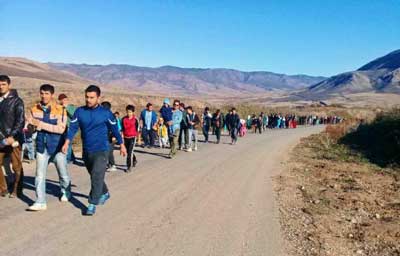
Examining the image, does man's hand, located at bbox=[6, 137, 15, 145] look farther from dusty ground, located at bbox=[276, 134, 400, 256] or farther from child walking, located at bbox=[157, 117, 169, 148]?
child walking, located at bbox=[157, 117, 169, 148]

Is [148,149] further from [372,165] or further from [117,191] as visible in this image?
[117,191]

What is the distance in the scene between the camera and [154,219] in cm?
782

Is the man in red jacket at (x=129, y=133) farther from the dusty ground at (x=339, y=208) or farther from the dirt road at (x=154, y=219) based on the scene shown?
the dusty ground at (x=339, y=208)

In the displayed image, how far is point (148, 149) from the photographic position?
19.2 m

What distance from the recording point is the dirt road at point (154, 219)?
6.38m

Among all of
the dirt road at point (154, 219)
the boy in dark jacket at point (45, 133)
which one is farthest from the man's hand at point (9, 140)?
the dirt road at point (154, 219)

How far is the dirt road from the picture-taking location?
6379mm

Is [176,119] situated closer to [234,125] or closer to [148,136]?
[148,136]

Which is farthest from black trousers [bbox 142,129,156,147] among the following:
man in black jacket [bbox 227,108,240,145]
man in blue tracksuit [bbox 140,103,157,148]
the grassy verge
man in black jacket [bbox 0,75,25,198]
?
man in black jacket [bbox 0,75,25,198]

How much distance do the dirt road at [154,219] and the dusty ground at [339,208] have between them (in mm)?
386

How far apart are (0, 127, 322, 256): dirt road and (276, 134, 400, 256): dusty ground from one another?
1.27 ft

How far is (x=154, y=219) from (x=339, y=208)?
387 cm

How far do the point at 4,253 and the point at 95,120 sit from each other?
269cm

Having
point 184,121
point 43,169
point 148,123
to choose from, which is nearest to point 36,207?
point 43,169
